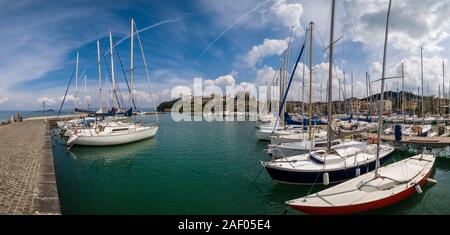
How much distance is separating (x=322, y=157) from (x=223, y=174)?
7.20 metres

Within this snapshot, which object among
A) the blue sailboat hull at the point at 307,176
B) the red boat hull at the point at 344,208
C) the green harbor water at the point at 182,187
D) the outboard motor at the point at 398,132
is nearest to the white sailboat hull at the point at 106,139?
the green harbor water at the point at 182,187

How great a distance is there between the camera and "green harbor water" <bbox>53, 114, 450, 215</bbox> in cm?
1155

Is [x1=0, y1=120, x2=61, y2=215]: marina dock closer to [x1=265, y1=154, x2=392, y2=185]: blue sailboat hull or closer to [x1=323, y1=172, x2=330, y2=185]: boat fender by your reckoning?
[x1=265, y1=154, x2=392, y2=185]: blue sailboat hull

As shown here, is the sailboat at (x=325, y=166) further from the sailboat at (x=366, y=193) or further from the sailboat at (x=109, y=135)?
the sailboat at (x=109, y=135)

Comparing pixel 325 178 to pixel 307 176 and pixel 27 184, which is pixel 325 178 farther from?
pixel 27 184

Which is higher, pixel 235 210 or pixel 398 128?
pixel 398 128

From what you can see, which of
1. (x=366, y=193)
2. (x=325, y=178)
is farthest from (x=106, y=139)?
(x=366, y=193)

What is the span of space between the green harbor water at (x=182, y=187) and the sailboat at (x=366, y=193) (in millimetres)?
968

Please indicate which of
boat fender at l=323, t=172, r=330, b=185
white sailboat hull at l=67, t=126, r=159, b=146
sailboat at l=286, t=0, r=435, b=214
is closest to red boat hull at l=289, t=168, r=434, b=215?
sailboat at l=286, t=0, r=435, b=214

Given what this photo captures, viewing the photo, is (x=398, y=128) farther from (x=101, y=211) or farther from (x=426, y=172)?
(x=101, y=211)

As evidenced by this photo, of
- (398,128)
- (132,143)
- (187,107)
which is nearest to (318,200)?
(398,128)

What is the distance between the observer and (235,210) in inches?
445

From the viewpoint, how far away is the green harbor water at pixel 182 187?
11547 mm
